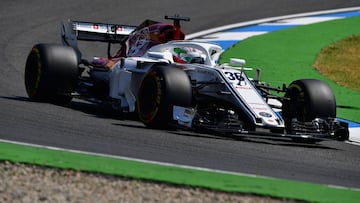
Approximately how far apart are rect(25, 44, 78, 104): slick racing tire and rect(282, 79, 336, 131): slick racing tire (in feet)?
9.28

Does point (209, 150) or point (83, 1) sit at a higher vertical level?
point (83, 1)

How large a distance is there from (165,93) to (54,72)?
2161mm

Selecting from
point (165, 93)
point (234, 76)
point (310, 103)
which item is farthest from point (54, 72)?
point (310, 103)

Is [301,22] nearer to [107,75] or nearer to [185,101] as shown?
[107,75]

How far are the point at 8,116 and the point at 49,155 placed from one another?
2776 millimetres

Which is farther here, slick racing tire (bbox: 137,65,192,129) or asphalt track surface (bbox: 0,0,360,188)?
slick racing tire (bbox: 137,65,192,129)

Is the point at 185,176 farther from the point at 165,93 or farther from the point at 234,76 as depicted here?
the point at 234,76

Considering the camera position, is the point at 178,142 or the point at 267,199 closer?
the point at 267,199

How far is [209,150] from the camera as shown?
32.7 feet

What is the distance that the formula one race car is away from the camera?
11.1 metres

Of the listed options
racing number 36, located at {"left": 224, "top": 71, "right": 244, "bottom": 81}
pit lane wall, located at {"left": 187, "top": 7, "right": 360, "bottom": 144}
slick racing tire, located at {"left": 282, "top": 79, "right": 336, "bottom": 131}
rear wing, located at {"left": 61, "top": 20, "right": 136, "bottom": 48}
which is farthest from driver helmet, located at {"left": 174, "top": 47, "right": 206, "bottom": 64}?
pit lane wall, located at {"left": 187, "top": 7, "right": 360, "bottom": 144}

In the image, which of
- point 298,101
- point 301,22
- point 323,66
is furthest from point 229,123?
point 301,22

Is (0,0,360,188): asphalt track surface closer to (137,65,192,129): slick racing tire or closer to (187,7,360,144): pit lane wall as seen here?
(137,65,192,129): slick racing tire

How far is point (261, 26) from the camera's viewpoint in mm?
21656
